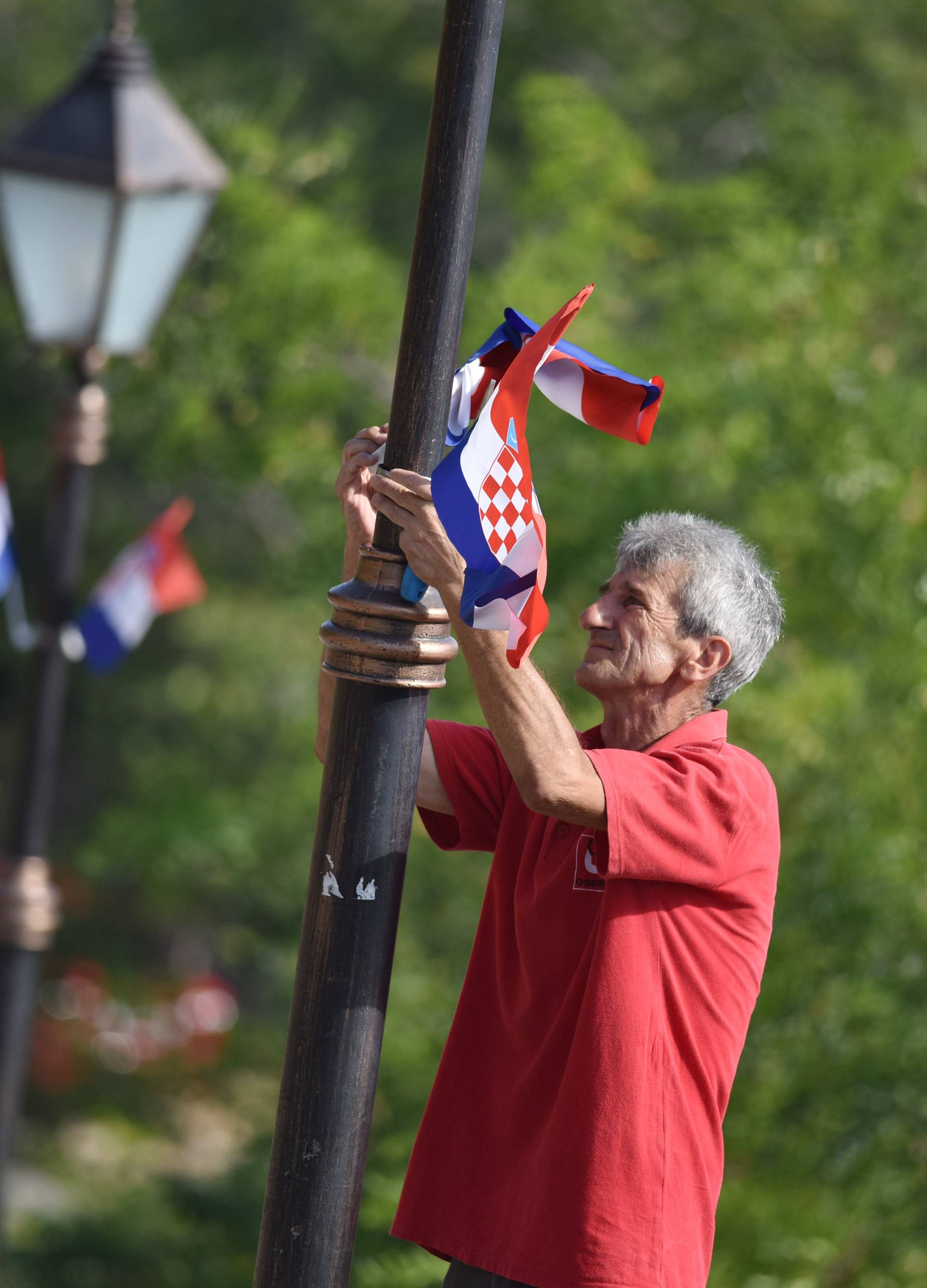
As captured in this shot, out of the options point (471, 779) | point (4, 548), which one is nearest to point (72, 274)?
point (4, 548)

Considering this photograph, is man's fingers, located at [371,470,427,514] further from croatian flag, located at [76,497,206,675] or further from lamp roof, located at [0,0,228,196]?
croatian flag, located at [76,497,206,675]

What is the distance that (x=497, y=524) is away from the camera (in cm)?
213

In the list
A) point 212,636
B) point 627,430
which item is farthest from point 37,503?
point 627,430

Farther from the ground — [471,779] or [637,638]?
[637,638]

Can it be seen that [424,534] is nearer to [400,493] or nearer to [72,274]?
[400,493]

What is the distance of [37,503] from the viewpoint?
1455cm

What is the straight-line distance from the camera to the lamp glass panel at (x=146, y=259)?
4.61 m

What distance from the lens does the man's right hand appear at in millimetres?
2471

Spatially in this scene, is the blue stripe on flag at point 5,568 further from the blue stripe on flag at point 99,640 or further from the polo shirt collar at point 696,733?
the polo shirt collar at point 696,733

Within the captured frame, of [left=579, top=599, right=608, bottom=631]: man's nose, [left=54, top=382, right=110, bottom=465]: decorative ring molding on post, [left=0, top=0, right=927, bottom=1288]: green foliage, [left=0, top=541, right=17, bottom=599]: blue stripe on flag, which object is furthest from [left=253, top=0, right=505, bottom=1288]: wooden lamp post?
[left=0, top=541, right=17, bottom=599]: blue stripe on flag

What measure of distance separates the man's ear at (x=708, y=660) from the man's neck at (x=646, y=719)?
48 mm

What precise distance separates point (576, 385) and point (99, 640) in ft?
9.83

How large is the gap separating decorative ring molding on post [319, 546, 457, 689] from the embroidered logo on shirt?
1.14 ft

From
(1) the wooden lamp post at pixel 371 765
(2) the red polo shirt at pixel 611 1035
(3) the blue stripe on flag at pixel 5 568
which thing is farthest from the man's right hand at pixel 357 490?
(3) the blue stripe on flag at pixel 5 568
